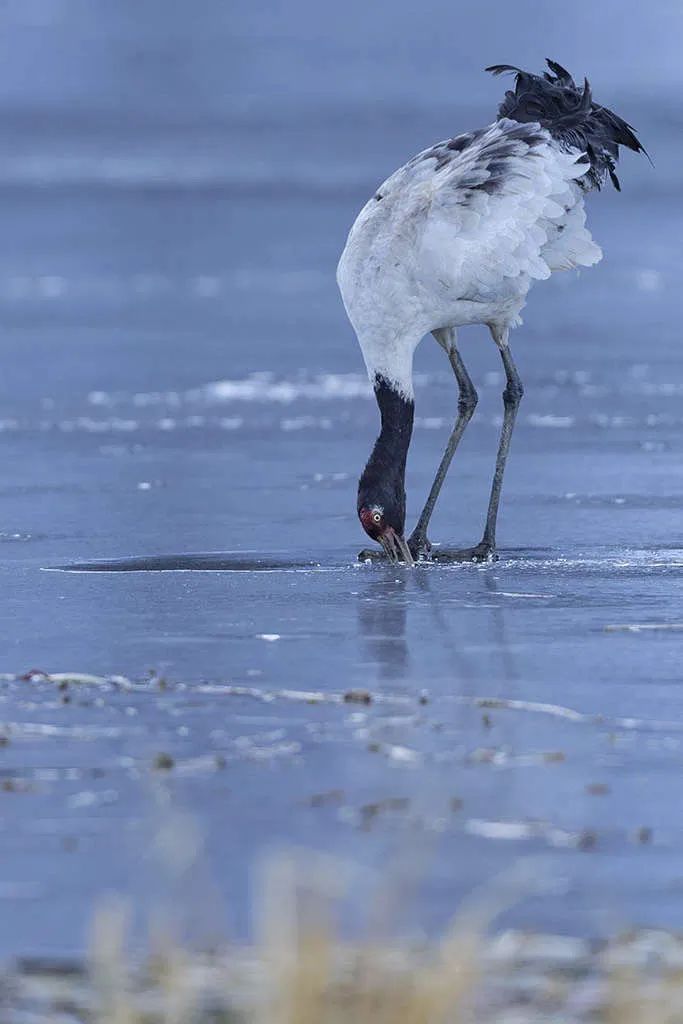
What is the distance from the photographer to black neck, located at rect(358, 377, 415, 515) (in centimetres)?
856

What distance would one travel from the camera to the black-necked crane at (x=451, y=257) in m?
8.73

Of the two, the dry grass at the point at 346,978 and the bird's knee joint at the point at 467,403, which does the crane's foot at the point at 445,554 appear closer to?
the bird's knee joint at the point at 467,403

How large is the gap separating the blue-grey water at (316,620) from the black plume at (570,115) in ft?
5.09

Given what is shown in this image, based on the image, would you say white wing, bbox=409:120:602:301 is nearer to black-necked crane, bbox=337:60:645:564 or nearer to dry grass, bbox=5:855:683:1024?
black-necked crane, bbox=337:60:645:564

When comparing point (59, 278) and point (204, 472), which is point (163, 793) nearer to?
point (204, 472)

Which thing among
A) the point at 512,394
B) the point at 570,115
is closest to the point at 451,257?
the point at 512,394

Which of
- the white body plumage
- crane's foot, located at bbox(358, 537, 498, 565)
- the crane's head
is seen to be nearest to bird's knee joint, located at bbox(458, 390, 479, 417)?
the white body plumage

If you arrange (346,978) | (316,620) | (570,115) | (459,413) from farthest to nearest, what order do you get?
(570,115) → (459,413) → (316,620) → (346,978)

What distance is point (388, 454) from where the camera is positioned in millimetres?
8766

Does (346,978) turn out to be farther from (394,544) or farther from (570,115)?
(570,115)

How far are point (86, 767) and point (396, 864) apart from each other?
107cm

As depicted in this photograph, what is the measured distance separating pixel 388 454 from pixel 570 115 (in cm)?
202

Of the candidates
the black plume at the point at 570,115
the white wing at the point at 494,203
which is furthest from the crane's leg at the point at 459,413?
the black plume at the point at 570,115

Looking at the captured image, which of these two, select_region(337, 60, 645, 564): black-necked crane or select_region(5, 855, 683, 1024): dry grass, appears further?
select_region(337, 60, 645, 564): black-necked crane
